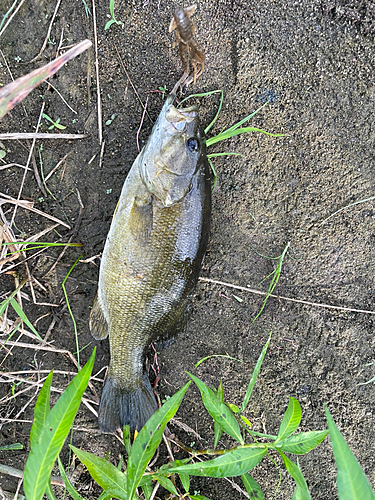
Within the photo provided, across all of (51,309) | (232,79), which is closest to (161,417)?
(51,309)

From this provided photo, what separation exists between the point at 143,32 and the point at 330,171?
161 cm

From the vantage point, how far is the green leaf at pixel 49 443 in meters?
1.26

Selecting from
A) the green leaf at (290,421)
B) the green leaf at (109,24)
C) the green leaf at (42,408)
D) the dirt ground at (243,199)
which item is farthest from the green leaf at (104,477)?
the green leaf at (109,24)

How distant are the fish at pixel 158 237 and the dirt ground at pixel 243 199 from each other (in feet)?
1.18

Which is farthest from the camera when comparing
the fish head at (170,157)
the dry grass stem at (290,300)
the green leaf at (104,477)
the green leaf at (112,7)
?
the dry grass stem at (290,300)

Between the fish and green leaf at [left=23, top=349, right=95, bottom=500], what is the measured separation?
887 millimetres

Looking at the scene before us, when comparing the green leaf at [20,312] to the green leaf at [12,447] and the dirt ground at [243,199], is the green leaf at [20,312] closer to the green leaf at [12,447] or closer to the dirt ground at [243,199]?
the dirt ground at [243,199]

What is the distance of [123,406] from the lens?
7.89 feet

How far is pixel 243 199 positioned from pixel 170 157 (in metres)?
0.70

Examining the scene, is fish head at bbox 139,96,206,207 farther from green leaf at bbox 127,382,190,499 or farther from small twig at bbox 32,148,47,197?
green leaf at bbox 127,382,190,499

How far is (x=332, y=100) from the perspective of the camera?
8.37 ft

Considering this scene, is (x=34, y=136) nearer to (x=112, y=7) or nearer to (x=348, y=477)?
(x=112, y=7)

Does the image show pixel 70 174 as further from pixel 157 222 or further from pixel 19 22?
pixel 19 22

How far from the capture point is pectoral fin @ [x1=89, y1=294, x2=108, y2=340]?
2457 millimetres
